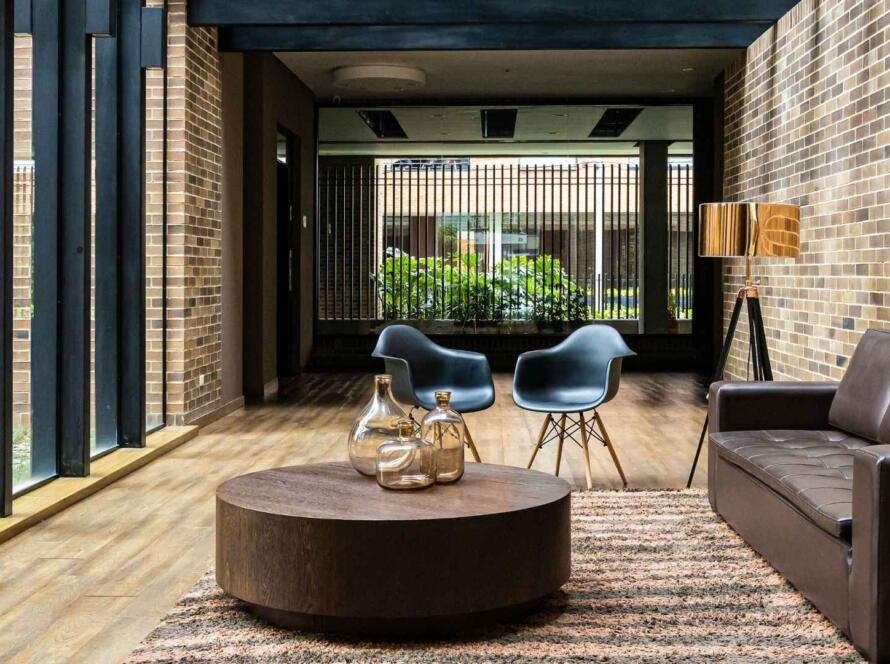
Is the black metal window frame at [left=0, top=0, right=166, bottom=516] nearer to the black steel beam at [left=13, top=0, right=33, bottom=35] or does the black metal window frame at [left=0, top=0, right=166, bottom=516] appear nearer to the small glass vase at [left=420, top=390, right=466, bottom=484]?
the black steel beam at [left=13, top=0, right=33, bottom=35]

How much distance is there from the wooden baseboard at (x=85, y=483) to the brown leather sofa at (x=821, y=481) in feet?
9.16

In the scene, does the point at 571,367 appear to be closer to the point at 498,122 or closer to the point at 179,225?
the point at 179,225

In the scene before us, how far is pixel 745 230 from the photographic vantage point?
16.2ft

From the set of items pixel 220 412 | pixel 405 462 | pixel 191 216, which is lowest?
pixel 220 412

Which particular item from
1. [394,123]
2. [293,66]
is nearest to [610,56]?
[293,66]

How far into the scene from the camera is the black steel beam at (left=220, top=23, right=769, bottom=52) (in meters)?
7.46

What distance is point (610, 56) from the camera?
9188 millimetres

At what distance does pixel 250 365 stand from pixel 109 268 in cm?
264

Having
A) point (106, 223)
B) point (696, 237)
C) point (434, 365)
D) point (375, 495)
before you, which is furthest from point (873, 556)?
point (696, 237)

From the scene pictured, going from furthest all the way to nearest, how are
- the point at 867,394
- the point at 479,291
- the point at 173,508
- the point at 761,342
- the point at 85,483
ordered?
the point at 479,291
the point at 761,342
the point at 85,483
the point at 173,508
the point at 867,394

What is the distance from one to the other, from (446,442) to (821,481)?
117 cm

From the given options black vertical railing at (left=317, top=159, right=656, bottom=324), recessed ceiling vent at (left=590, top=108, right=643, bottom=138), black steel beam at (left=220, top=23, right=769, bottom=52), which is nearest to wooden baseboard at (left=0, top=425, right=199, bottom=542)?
black steel beam at (left=220, top=23, right=769, bottom=52)

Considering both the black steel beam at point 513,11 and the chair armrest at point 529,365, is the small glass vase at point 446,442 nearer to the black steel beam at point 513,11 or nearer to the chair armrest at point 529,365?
the chair armrest at point 529,365

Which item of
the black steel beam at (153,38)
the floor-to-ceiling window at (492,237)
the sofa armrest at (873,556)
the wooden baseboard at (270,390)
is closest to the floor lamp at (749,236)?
the sofa armrest at (873,556)
